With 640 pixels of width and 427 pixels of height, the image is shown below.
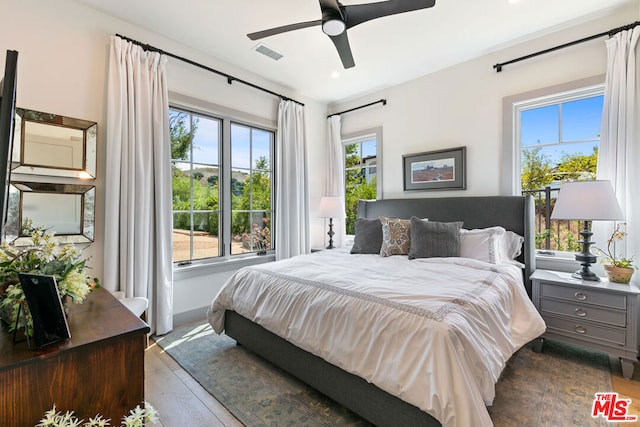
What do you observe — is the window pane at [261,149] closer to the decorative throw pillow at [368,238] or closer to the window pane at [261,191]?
the window pane at [261,191]

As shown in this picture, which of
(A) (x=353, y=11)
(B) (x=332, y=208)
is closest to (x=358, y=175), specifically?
(B) (x=332, y=208)

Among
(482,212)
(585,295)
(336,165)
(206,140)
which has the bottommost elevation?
(585,295)

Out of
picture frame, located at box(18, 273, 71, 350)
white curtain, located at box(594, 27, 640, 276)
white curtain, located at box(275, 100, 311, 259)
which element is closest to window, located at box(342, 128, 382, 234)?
white curtain, located at box(275, 100, 311, 259)

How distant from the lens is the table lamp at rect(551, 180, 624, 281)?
226 cm


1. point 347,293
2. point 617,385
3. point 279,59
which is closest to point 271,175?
point 279,59

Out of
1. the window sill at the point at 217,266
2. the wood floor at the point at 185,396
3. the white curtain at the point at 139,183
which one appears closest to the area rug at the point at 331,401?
the wood floor at the point at 185,396

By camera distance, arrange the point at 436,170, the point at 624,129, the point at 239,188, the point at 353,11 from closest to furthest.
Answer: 1. the point at 353,11
2. the point at 624,129
3. the point at 436,170
4. the point at 239,188

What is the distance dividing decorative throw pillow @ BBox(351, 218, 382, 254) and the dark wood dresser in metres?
2.42

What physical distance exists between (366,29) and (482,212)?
225 centimetres

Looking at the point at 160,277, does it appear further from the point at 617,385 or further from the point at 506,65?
the point at 506,65

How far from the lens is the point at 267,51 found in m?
3.26

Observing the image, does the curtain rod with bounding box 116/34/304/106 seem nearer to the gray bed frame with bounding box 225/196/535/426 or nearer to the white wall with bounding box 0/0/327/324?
the white wall with bounding box 0/0/327/324

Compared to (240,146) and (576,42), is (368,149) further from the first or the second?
(576,42)

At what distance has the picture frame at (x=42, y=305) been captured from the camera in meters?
0.96
